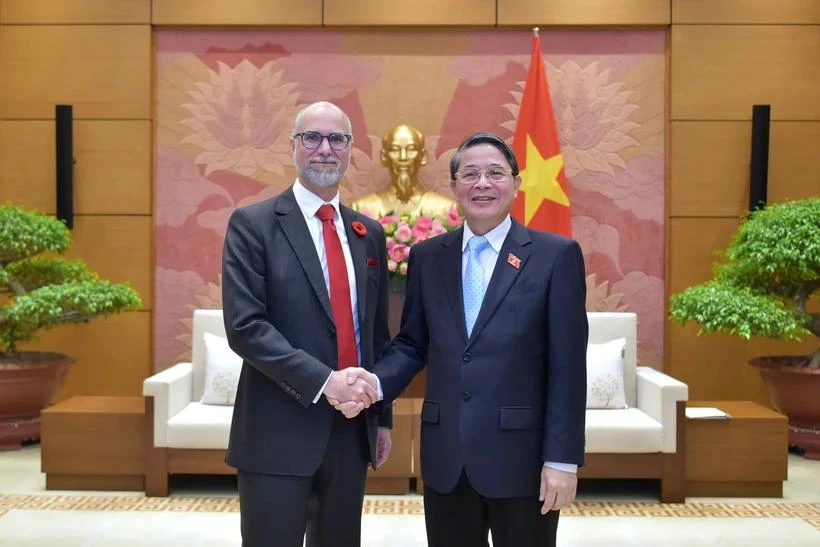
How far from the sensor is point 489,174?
6.47ft

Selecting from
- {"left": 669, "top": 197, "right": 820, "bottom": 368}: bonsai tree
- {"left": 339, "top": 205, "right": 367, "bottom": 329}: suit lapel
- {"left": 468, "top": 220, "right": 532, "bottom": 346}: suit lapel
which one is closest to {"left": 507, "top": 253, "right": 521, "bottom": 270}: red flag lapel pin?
{"left": 468, "top": 220, "right": 532, "bottom": 346}: suit lapel

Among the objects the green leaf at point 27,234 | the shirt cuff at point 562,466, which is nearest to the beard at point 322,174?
the shirt cuff at point 562,466

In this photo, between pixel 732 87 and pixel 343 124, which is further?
pixel 732 87

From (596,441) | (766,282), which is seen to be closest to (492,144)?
(596,441)

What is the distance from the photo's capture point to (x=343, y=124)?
2.12 meters

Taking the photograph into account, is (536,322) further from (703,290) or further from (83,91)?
(83,91)

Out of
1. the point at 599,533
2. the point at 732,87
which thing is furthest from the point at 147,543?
the point at 732,87

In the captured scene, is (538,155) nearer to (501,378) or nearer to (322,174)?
(322,174)

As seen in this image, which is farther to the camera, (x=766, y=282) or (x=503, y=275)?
(x=766, y=282)

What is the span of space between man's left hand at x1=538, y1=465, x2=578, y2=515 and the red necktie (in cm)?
53

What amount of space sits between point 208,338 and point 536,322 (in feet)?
9.41

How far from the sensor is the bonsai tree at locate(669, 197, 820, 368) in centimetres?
428

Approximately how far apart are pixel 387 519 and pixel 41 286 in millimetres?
2572

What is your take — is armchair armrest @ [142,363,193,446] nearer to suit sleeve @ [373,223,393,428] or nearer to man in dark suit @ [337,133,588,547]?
suit sleeve @ [373,223,393,428]
